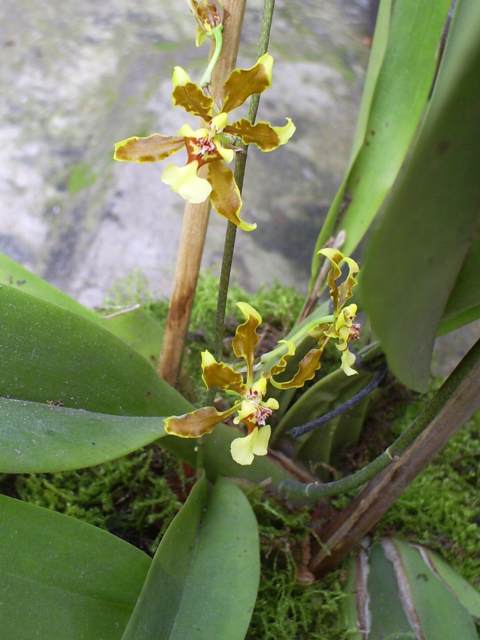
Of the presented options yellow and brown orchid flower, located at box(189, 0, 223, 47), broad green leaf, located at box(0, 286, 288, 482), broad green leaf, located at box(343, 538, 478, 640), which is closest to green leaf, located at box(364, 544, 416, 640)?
broad green leaf, located at box(343, 538, 478, 640)

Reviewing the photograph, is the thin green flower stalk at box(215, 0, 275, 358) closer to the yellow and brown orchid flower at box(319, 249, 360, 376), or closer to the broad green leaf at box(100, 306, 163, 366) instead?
the yellow and brown orchid flower at box(319, 249, 360, 376)

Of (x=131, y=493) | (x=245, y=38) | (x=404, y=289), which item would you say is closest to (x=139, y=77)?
(x=245, y=38)

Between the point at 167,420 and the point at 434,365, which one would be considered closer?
the point at 167,420

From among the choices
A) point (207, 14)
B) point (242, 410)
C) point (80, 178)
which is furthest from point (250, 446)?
point (80, 178)

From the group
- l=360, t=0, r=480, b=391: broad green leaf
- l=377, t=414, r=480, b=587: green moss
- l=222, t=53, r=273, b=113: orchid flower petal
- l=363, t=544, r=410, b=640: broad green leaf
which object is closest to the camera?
l=360, t=0, r=480, b=391: broad green leaf

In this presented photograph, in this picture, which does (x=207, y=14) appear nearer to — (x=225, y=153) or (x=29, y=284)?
(x=225, y=153)

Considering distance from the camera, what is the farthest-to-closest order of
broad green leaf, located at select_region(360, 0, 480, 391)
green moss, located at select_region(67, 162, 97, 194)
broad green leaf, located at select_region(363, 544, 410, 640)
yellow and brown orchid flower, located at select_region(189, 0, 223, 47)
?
green moss, located at select_region(67, 162, 97, 194) → broad green leaf, located at select_region(363, 544, 410, 640) → yellow and brown orchid flower, located at select_region(189, 0, 223, 47) → broad green leaf, located at select_region(360, 0, 480, 391)

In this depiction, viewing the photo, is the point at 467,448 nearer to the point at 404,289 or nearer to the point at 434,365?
the point at 434,365
